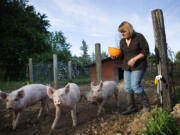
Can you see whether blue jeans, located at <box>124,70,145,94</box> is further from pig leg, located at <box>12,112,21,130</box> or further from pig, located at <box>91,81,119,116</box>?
pig leg, located at <box>12,112,21,130</box>

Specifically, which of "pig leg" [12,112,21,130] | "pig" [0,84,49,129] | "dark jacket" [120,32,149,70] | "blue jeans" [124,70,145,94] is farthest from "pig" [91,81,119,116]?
"pig leg" [12,112,21,130]

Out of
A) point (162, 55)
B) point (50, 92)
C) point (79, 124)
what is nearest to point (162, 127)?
point (162, 55)

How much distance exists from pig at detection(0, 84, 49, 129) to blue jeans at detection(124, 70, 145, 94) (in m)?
2.35

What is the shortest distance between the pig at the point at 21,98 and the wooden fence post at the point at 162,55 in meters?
3.09

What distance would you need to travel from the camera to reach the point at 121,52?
3.66 m

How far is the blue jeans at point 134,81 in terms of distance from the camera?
→ 3.22m

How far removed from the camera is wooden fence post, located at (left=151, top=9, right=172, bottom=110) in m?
3.17

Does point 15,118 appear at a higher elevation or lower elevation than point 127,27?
lower

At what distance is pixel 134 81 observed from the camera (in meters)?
3.26

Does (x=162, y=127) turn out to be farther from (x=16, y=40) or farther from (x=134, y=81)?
(x=16, y=40)

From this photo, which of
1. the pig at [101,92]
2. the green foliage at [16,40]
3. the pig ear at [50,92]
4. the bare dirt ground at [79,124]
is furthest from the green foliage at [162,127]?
the green foliage at [16,40]

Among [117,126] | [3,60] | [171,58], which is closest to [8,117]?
[117,126]

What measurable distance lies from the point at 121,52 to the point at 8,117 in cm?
345

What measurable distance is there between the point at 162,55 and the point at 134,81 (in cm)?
81
